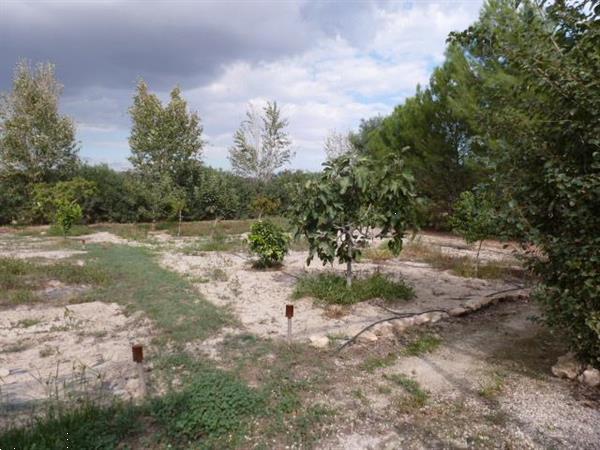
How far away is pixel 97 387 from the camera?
9.64 ft

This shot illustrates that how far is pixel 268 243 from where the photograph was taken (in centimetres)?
767

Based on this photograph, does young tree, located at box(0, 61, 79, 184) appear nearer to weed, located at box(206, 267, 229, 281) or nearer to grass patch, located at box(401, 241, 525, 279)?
weed, located at box(206, 267, 229, 281)

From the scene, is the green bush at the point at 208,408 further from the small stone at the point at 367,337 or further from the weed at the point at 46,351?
the weed at the point at 46,351

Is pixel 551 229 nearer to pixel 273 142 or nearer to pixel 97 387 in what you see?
pixel 97 387

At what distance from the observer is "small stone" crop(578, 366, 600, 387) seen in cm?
289

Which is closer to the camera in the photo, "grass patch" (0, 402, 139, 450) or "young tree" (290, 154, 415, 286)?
"grass patch" (0, 402, 139, 450)

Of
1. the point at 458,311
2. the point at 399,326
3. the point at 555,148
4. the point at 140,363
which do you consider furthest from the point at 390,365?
the point at 555,148

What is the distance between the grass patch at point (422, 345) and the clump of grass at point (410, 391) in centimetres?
56

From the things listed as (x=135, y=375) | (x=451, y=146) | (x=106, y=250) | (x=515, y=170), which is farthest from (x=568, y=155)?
(x=451, y=146)

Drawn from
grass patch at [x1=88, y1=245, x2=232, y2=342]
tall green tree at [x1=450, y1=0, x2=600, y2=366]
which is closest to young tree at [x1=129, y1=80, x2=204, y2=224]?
grass patch at [x1=88, y1=245, x2=232, y2=342]

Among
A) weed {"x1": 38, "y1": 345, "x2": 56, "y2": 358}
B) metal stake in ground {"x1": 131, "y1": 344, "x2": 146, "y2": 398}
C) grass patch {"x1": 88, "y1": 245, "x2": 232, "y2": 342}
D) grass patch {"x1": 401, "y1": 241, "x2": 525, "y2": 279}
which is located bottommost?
weed {"x1": 38, "y1": 345, "x2": 56, "y2": 358}

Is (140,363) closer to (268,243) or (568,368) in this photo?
(568,368)

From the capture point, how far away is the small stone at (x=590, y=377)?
289 centimetres

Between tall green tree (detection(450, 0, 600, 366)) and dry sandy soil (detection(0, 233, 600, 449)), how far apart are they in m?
0.66
